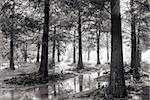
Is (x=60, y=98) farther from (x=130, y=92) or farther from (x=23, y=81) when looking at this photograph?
(x=23, y=81)

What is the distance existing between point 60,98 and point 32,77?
810cm

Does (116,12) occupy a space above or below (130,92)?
above

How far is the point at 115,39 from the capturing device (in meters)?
13.4

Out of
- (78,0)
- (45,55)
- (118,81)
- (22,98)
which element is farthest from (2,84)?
(118,81)

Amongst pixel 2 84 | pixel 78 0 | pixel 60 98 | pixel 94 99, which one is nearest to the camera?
pixel 94 99

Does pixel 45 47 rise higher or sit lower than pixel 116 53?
higher

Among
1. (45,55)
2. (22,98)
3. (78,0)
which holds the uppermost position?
(78,0)

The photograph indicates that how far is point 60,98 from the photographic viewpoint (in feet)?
45.0

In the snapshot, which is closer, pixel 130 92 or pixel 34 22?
pixel 130 92

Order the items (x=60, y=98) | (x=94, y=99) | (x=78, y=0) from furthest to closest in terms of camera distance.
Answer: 1. (x=78, y=0)
2. (x=60, y=98)
3. (x=94, y=99)

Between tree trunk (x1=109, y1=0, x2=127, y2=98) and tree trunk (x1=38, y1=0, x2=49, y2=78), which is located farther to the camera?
tree trunk (x1=38, y1=0, x2=49, y2=78)

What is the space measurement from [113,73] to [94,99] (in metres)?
1.81

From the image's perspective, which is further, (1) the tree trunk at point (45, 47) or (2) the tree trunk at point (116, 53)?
(1) the tree trunk at point (45, 47)

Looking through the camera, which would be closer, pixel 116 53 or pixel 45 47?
pixel 116 53
